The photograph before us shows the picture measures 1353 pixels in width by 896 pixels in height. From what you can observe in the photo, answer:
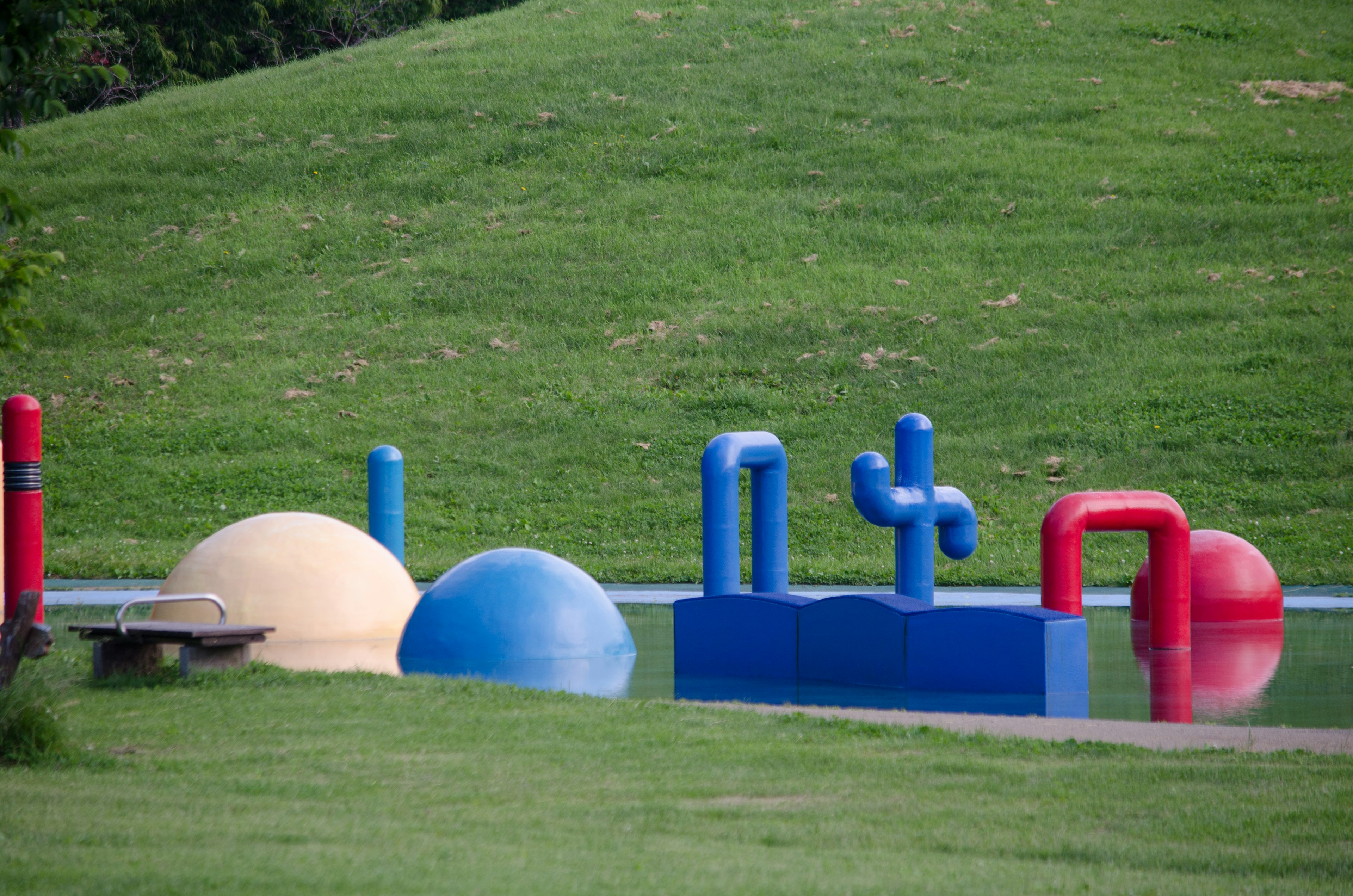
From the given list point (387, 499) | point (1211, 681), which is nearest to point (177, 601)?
point (387, 499)

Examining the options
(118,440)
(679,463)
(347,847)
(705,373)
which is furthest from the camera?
(705,373)

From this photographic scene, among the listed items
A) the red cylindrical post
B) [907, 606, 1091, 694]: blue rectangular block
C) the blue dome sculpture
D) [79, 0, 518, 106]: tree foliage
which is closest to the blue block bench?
[907, 606, 1091, 694]: blue rectangular block

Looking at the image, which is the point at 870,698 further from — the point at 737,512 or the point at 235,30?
the point at 235,30

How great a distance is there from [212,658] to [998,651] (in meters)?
5.36

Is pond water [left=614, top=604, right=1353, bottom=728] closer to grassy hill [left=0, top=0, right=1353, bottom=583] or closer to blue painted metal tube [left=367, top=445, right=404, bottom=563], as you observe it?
blue painted metal tube [left=367, top=445, right=404, bottom=563]

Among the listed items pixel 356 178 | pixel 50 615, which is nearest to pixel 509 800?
pixel 50 615

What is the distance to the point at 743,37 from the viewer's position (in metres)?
43.4

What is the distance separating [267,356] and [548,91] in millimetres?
14809

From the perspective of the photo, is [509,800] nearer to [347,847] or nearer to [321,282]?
[347,847]

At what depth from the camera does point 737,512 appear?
12.8 meters

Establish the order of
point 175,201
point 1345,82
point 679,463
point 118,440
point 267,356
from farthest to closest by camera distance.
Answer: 1. point 1345,82
2. point 175,201
3. point 267,356
4. point 118,440
5. point 679,463

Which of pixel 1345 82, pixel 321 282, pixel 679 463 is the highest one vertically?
pixel 1345 82

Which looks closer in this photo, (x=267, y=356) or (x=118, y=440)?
(x=118, y=440)

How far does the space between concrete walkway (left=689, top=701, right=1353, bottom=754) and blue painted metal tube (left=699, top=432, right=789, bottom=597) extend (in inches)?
136
